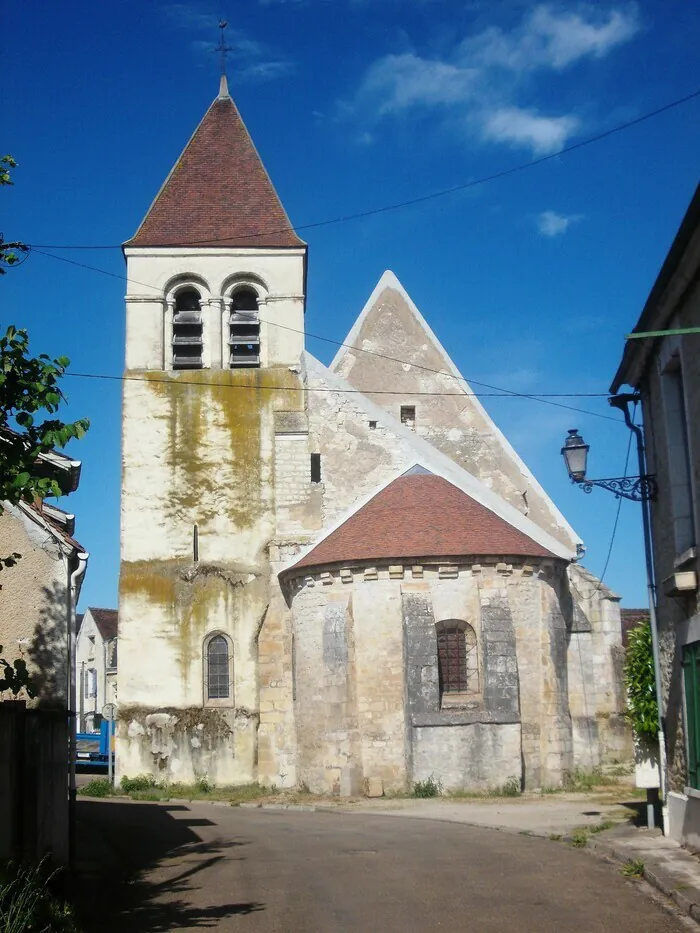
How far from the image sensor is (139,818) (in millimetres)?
19016

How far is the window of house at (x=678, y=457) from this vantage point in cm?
1214

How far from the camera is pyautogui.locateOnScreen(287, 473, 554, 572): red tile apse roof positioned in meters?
22.6

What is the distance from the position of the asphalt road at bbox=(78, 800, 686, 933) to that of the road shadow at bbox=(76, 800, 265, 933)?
0.02 meters

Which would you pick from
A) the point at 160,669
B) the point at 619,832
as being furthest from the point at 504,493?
the point at 619,832

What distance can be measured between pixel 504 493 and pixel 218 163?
12.0 meters

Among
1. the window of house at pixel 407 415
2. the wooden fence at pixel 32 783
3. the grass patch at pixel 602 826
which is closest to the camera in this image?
the wooden fence at pixel 32 783

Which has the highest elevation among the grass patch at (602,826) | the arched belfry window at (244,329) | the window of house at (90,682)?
the arched belfry window at (244,329)

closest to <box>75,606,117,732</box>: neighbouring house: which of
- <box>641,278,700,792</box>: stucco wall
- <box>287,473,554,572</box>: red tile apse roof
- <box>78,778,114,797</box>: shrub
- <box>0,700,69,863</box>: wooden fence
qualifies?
<box>78,778,114,797</box>: shrub

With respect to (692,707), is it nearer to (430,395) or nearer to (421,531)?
(421,531)

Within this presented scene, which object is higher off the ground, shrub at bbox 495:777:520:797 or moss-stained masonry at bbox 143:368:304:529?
moss-stained masonry at bbox 143:368:304:529

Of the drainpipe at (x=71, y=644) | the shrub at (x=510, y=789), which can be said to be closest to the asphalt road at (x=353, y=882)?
the drainpipe at (x=71, y=644)

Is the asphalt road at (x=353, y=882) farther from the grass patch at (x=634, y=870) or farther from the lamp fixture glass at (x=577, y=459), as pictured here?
the lamp fixture glass at (x=577, y=459)

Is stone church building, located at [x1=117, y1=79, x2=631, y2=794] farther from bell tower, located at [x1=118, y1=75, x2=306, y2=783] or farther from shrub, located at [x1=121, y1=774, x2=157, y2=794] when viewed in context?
shrub, located at [x1=121, y1=774, x2=157, y2=794]

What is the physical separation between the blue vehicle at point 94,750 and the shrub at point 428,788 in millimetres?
16658
